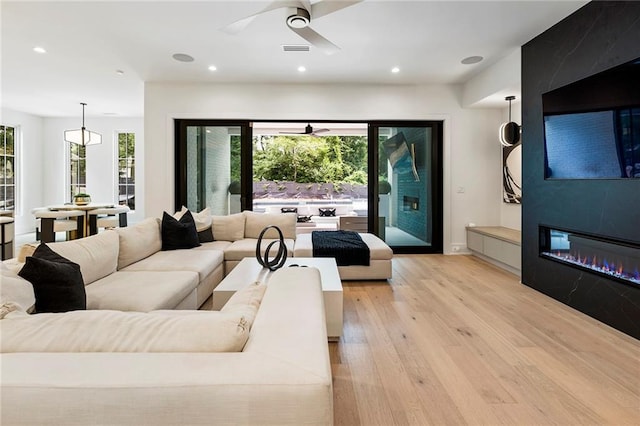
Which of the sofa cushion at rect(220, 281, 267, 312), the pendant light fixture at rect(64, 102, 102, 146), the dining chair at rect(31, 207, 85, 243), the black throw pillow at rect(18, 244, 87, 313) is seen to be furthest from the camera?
the pendant light fixture at rect(64, 102, 102, 146)

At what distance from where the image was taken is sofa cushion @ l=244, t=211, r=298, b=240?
4.79 meters

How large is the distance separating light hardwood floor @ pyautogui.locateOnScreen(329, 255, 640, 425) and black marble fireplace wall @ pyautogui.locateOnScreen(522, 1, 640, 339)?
21 cm

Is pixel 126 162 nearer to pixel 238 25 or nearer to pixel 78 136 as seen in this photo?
pixel 78 136

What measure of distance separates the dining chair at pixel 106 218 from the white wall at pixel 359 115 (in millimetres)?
1192

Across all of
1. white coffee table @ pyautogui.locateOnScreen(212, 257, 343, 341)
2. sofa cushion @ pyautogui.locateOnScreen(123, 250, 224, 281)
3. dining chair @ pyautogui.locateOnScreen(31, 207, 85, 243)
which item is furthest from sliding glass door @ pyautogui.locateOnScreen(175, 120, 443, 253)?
white coffee table @ pyautogui.locateOnScreen(212, 257, 343, 341)

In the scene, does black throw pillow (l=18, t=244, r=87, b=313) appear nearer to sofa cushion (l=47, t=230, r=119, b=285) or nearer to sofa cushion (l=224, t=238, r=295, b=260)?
sofa cushion (l=47, t=230, r=119, b=285)

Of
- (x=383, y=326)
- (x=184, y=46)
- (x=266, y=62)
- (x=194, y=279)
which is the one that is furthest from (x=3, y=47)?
(x=383, y=326)

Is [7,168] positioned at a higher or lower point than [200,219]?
higher

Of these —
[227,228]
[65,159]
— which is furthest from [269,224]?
[65,159]

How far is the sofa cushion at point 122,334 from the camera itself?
0.93m

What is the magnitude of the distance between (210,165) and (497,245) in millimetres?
4608

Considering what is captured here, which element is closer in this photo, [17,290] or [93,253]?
[17,290]

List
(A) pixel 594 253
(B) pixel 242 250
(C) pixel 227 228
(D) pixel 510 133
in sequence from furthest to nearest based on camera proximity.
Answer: (D) pixel 510 133 → (C) pixel 227 228 → (B) pixel 242 250 → (A) pixel 594 253

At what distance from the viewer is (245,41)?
155 inches
